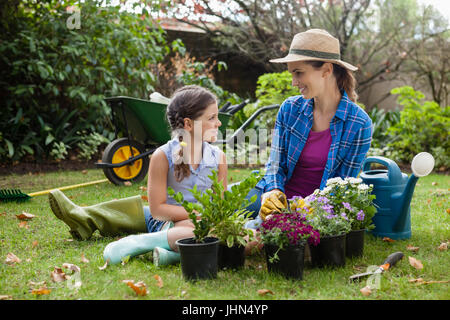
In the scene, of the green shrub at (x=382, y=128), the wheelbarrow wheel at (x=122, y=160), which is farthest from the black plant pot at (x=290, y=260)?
the green shrub at (x=382, y=128)

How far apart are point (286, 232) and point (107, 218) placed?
1.11m

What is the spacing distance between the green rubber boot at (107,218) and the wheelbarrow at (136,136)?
166 cm

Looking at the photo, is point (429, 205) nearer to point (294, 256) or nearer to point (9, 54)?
point (294, 256)

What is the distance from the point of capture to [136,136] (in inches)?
175

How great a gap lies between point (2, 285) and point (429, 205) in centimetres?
291

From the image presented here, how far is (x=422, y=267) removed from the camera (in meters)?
1.96

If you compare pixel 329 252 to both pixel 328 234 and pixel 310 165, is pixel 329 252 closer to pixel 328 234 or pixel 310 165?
pixel 328 234

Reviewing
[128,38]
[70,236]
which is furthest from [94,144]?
[70,236]

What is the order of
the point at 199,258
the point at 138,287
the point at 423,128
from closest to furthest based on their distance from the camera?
the point at 138,287, the point at 199,258, the point at 423,128

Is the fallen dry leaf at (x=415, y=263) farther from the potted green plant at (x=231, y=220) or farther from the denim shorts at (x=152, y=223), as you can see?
the denim shorts at (x=152, y=223)

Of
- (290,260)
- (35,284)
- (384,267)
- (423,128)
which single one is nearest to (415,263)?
(384,267)

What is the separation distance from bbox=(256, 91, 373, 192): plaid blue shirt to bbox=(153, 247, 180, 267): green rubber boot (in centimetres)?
63

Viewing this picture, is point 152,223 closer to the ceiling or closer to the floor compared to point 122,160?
closer to the floor
